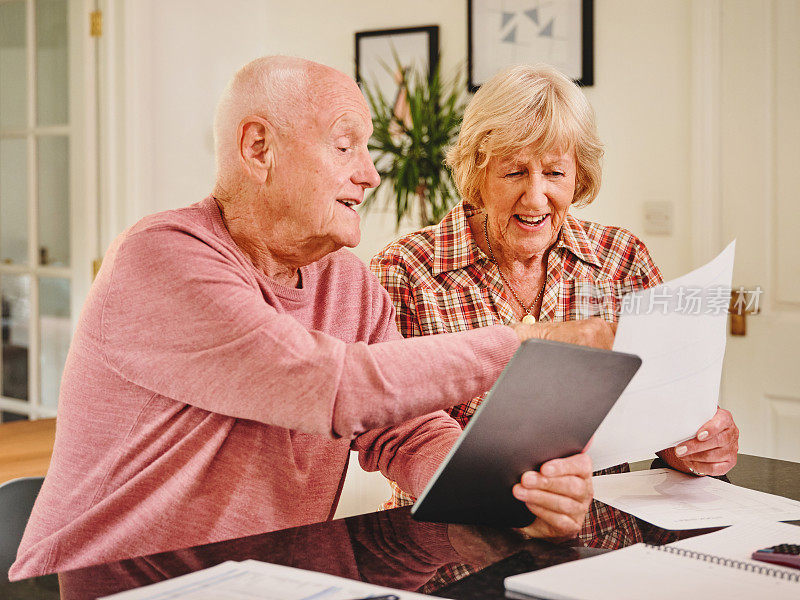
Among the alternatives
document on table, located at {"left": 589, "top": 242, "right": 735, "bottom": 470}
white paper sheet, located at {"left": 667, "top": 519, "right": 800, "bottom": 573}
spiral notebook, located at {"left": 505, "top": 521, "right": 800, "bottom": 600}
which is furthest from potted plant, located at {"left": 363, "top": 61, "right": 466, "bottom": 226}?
spiral notebook, located at {"left": 505, "top": 521, "right": 800, "bottom": 600}

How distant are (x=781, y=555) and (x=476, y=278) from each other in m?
0.89

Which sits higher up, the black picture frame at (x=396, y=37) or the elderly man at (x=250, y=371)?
the black picture frame at (x=396, y=37)

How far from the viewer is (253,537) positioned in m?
0.98

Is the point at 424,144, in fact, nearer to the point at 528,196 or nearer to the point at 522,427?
the point at 528,196

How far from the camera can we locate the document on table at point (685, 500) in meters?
1.10

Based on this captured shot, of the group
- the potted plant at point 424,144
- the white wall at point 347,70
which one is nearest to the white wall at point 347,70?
the white wall at point 347,70

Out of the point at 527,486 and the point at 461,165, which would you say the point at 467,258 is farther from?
the point at 527,486

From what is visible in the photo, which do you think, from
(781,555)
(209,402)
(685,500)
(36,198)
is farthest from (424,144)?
(781,555)

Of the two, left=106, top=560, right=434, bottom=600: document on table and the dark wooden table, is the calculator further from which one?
left=106, top=560, right=434, bottom=600: document on table

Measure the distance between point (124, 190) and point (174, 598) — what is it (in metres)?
2.72

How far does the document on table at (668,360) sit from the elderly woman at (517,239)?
0.44 meters

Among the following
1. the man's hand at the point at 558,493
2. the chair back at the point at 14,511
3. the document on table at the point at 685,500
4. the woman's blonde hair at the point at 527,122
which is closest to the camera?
the man's hand at the point at 558,493

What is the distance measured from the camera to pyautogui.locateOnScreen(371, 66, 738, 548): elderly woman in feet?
5.29

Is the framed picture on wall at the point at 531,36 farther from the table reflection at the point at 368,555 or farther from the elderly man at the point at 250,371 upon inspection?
the table reflection at the point at 368,555
